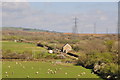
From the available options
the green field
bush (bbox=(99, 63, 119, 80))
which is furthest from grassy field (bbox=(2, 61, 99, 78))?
bush (bbox=(99, 63, 119, 80))

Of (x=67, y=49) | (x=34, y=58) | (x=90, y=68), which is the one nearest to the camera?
(x=90, y=68)

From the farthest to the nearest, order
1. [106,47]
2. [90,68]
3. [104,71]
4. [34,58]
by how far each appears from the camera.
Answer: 1. [106,47]
2. [34,58]
3. [90,68]
4. [104,71]

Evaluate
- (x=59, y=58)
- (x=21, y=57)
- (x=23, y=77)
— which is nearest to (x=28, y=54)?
(x=21, y=57)

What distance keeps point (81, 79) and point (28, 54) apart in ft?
78.8

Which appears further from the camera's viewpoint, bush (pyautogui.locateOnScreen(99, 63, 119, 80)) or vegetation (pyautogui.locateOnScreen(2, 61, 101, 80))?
vegetation (pyautogui.locateOnScreen(2, 61, 101, 80))

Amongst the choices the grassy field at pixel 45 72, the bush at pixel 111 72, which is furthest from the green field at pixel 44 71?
the bush at pixel 111 72

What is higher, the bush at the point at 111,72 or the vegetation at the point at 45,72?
the bush at the point at 111,72

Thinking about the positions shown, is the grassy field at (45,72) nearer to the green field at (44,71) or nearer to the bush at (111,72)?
the green field at (44,71)

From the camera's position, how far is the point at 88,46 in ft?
168

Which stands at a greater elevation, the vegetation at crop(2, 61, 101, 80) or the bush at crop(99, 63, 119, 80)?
the bush at crop(99, 63, 119, 80)

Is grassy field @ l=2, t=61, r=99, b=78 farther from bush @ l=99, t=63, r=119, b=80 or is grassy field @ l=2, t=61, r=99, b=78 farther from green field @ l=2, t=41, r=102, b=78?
bush @ l=99, t=63, r=119, b=80

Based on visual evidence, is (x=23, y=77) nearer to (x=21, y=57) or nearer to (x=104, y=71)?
(x=104, y=71)

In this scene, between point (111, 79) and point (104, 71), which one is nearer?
point (111, 79)

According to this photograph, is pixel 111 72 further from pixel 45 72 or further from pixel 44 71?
pixel 44 71
